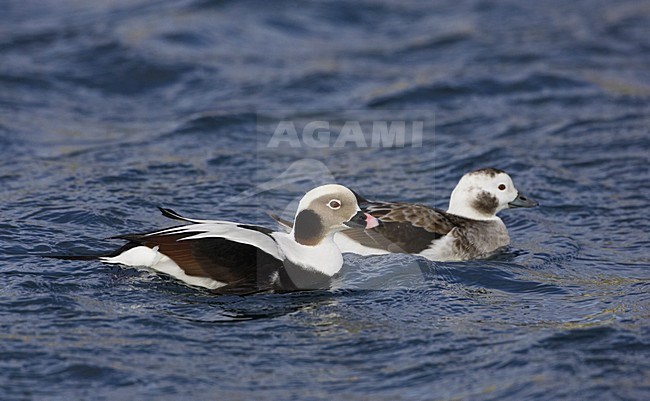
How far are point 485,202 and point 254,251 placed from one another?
113 inches

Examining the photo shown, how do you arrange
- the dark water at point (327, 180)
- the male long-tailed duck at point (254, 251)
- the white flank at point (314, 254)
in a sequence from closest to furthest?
the dark water at point (327, 180), the male long-tailed duck at point (254, 251), the white flank at point (314, 254)

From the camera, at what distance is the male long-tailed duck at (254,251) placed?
754 cm

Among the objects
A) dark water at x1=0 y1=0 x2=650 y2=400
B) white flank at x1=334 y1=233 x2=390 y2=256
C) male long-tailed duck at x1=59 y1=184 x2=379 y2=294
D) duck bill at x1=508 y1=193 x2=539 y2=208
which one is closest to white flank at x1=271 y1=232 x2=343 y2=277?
male long-tailed duck at x1=59 y1=184 x2=379 y2=294

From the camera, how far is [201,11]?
1795cm

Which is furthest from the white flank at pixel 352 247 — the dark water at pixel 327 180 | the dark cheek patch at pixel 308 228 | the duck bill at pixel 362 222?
the dark cheek patch at pixel 308 228

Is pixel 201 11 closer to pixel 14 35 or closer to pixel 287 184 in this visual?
pixel 14 35

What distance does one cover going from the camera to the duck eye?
7973 millimetres

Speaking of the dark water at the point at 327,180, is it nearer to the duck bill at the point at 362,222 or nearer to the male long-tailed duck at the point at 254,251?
the male long-tailed duck at the point at 254,251

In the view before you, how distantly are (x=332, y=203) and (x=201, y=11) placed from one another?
10.7 m

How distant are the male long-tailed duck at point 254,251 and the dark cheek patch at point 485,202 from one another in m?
1.80

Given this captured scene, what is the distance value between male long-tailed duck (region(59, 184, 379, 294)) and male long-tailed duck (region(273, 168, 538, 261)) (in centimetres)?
72

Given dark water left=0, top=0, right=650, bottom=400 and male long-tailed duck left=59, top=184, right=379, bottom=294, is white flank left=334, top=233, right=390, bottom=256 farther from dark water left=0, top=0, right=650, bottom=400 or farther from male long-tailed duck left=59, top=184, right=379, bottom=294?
male long-tailed duck left=59, top=184, right=379, bottom=294

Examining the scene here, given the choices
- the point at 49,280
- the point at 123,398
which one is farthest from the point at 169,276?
the point at 123,398

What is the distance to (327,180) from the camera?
458 inches
